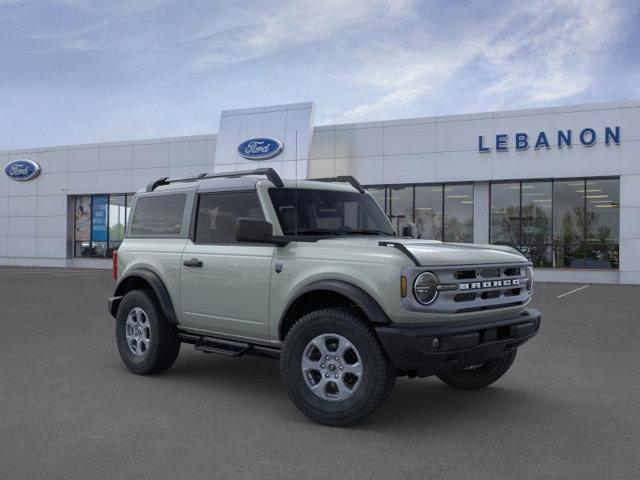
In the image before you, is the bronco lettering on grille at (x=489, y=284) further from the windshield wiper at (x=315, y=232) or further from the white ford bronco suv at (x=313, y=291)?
the windshield wiper at (x=315, y=232)

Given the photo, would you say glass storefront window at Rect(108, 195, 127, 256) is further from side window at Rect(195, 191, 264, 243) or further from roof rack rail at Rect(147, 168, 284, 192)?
side window at Rect(195, 191, 264, 243)

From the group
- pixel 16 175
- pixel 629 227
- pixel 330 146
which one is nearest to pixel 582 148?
pixel 629 227

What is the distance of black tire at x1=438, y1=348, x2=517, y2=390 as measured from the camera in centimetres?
578

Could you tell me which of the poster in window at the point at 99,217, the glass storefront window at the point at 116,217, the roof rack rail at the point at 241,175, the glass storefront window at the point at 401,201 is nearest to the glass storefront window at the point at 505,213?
the glass storefront window at the point at 401,201

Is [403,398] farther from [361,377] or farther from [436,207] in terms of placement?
[436,207]

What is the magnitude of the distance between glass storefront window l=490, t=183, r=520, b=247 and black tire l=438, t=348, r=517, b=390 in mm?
18264

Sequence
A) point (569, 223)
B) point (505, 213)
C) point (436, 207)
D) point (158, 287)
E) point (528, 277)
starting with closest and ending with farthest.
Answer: point (528, 277) < point (158, 287) < point (569, 223) < point (505, 213) < point (436, 207)

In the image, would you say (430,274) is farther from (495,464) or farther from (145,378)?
(145,378)

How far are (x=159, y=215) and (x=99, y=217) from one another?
1030 inches

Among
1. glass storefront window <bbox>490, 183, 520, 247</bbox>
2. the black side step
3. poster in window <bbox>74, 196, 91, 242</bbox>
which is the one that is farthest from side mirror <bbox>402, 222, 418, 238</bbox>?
poster in window <bbox>74, 196, 91, 242</bbox>

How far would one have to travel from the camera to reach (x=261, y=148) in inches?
1011

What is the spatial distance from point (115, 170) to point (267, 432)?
27844 mm

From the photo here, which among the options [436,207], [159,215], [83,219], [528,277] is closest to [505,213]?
[436,207]

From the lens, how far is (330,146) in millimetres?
25906
